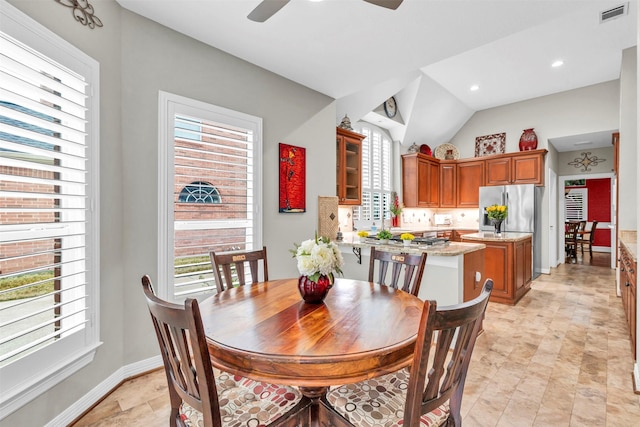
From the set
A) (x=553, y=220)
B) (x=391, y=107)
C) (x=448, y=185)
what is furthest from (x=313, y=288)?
(x=553, y=220)

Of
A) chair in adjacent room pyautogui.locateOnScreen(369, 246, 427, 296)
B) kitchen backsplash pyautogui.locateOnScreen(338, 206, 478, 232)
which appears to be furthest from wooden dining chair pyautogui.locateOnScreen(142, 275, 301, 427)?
kitchen backsplash pyautogui.locateOnScreen(338, 206, 478, 232)

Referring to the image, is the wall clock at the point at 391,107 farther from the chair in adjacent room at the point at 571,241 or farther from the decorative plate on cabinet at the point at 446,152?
the chair in adjacent room at the point at 571,241

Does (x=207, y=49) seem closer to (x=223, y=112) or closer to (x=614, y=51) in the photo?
(x=223, y=112)

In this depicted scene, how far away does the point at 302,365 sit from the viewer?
978 mm

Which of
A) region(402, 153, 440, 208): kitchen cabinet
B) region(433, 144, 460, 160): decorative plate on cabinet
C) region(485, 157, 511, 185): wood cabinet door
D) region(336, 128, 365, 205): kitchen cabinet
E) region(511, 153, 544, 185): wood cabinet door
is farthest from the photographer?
region(433, 144, 460, 160): decorative plate on cabinet

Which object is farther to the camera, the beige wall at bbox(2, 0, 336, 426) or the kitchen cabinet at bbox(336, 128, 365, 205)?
the kitchen cabinet at bbox(336, 128, 365, 205)

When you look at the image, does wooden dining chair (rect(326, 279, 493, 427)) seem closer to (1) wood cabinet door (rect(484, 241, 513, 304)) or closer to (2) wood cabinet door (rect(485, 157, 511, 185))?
(1) wood cabinet door (rect(484, 241, 513, 304))

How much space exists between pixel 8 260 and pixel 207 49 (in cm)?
216

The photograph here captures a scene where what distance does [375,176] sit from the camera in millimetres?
5863

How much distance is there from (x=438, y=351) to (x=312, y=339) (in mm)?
442

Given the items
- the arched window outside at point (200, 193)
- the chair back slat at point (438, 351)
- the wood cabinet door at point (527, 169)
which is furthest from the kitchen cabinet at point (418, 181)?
the chair back slat at point (438, 351)

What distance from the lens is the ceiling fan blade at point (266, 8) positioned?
1.66 meters

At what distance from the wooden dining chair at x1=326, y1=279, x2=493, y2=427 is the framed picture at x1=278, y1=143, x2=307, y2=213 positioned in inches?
87.0

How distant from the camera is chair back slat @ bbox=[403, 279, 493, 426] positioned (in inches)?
33.8
